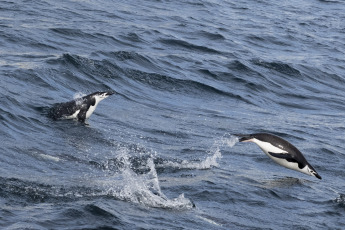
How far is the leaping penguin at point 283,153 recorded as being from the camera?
37.8 ft

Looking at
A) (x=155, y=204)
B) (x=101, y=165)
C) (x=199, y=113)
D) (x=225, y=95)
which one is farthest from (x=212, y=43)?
(x=155, y=204)

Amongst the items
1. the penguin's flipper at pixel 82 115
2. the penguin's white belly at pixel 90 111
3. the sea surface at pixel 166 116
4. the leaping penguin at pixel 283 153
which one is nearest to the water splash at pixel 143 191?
the sea surface at pixel 166 116

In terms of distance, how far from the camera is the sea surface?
9.16 meters

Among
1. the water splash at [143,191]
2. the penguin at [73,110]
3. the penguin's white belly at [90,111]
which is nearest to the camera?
the water splash at [143,191]

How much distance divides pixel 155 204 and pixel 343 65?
576 inches

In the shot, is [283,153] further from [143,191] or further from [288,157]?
[143,191]

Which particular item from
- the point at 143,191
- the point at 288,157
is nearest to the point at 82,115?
the point at 288,157

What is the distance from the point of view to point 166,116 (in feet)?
47.6

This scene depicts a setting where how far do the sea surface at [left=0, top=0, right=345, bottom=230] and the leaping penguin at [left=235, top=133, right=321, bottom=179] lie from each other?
0.71ft

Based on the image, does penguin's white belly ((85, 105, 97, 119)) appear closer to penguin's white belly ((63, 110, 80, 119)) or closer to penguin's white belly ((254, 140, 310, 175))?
penguin's white belly ((63, 110, 80, 119))

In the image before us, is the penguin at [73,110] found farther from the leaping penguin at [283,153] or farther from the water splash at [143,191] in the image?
the leaping penguin at [283,153]

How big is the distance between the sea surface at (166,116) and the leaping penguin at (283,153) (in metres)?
0.22

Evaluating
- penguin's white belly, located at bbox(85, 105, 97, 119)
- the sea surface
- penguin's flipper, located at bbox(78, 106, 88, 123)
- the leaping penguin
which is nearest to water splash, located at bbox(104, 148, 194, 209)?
the sea surface

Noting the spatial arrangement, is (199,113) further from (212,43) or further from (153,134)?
(212,43)
